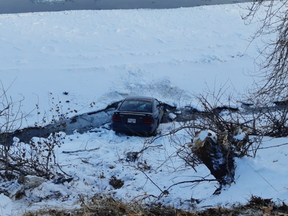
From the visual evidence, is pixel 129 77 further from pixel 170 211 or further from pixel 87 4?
pixel 87 4

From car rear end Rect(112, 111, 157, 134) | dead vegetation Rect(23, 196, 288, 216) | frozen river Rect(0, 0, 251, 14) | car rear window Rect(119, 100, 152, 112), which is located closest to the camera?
dead vegetation Rect(23, 196, 288, 216)

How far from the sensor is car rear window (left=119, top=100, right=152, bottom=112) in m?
11.6

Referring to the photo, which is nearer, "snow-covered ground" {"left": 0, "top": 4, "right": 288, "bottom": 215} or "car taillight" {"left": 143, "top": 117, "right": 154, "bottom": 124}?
"snow-covered ground" {"left": 0, "top": 4, "right": 288, "bottom": 215}

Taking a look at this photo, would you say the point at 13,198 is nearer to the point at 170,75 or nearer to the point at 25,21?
the point at 170,75

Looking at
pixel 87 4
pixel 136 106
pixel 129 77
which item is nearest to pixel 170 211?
pixel 136 106

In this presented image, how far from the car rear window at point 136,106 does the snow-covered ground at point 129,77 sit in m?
1.05

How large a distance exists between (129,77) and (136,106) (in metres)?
6.64

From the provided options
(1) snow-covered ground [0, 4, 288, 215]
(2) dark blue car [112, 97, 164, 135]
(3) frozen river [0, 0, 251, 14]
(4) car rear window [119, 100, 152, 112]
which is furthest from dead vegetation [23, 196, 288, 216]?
(3) frozen river [0, 0, 251, 14]

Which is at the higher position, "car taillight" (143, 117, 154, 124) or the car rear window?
the car rear window

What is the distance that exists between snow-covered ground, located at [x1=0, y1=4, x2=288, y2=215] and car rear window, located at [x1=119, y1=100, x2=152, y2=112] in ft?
3.46

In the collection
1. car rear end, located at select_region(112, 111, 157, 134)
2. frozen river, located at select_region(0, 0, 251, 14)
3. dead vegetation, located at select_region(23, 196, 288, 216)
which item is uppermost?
frozen river, located at select_region(0, 0, 251, 14)

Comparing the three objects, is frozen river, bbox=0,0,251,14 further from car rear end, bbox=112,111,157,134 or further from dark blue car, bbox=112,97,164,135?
car rear end, bbox=112,111,157,134

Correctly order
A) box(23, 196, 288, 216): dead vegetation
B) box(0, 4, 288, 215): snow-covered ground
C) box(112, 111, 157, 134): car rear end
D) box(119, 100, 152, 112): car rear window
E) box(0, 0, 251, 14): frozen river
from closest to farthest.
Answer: box(23, 196, 288, 216): dead vegetation, box(0, 4, 288, 215): snow-covered ground, box(112, 111, 157, 134): car rear end, box(119, 100, 152, 112): car rear window, box(0, 0, 251, 14): frozen river

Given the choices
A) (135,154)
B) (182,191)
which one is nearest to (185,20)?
(135,154)
